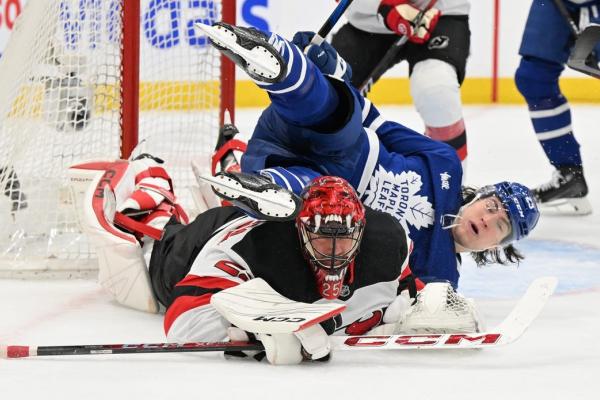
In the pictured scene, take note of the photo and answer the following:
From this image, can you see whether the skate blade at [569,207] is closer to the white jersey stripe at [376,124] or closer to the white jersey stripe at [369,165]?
the white jersey stripe at [376,124]

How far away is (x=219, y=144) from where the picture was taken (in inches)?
126

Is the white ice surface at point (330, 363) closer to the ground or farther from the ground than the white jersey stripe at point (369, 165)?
closer to the ground

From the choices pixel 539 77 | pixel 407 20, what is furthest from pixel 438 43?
pixel 539 77

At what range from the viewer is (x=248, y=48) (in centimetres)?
210

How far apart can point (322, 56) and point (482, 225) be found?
0.55 meters

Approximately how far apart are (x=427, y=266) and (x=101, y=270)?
2.45 ft

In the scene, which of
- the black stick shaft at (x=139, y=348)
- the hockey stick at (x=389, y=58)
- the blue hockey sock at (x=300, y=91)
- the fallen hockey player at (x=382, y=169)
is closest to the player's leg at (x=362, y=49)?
the hockey stick at (x=389, y=58)

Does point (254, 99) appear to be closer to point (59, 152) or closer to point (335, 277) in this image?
point (59, 152)

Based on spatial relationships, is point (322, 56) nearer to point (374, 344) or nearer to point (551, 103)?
point (374, 344)

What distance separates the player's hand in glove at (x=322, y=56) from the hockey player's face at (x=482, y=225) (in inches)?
17.5

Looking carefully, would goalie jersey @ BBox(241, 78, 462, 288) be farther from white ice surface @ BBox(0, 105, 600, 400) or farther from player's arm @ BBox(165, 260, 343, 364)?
player's arm @ BBox(165, 260, 343, 364)

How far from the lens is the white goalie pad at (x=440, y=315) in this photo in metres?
2.21

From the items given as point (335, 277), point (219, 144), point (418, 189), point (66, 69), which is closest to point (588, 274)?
point (418, 189)

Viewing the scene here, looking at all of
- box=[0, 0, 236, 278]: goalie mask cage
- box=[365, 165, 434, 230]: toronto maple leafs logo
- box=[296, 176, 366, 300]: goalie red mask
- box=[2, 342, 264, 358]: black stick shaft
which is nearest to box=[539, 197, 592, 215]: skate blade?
box=[365, 165, 434, 230]: toronto maple leafs logo
